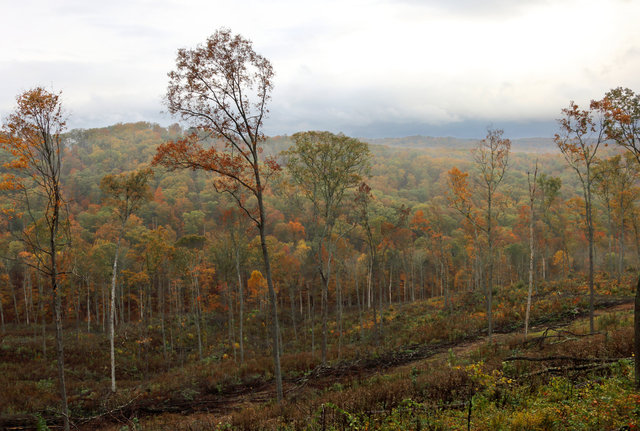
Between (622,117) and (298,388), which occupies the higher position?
(622,117)

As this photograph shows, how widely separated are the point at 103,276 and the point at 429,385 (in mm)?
40781

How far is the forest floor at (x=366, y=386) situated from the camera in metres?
8.00

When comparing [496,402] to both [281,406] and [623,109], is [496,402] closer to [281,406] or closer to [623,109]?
[281,406]

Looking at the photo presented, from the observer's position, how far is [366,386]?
36.2 feet

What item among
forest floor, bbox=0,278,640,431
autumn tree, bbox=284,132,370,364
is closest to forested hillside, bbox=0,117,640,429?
forest floor, bbox=0,278,640,431

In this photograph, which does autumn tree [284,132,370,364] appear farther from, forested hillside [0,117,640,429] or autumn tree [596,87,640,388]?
autumn tree [596,87,640,388]

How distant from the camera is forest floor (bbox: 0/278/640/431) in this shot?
26.3 ft

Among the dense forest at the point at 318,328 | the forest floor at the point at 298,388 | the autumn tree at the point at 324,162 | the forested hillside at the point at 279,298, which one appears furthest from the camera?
the autumn tree at the point at 324,162

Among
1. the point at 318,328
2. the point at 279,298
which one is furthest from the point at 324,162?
the point at 279,298

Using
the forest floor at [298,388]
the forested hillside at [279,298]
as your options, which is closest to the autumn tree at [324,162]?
the forested hillside at [279,298]

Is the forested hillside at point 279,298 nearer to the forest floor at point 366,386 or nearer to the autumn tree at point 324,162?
the forest floor at point 366,386

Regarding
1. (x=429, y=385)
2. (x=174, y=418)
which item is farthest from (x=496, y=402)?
(x=174, y=418)

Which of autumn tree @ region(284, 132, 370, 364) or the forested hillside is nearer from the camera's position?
the forested hillside

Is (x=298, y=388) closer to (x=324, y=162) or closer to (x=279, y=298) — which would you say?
(x=324, y=162)
